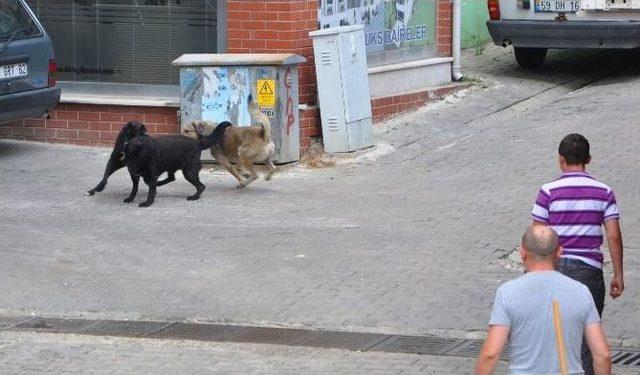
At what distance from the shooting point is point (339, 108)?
515 inches

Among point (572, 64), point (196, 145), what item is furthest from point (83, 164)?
point (572, 64)

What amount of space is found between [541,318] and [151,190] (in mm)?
6920

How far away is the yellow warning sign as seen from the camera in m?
12.6

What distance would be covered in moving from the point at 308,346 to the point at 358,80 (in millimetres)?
5989

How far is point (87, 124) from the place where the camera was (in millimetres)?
13820

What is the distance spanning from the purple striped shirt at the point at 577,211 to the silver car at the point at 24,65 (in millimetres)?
7737

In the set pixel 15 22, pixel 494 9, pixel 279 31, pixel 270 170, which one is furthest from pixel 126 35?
pixel 494 9

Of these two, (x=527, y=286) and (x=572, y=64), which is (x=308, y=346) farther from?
(x=572, y=64)

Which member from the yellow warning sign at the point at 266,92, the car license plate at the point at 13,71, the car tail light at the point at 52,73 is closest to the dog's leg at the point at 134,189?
the yellow warning sign at the point at 266,92

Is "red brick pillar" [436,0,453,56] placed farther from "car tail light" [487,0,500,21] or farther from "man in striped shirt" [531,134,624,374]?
"man in striped shirt" [531,134,624,374]

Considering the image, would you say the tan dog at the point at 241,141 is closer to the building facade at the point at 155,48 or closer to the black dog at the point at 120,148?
the black dog at the point at 120,148

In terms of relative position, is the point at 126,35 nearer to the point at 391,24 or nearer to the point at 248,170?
the point at 248,170

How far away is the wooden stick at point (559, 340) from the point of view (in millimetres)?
4746

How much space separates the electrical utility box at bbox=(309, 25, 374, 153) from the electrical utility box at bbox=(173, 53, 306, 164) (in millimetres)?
285
